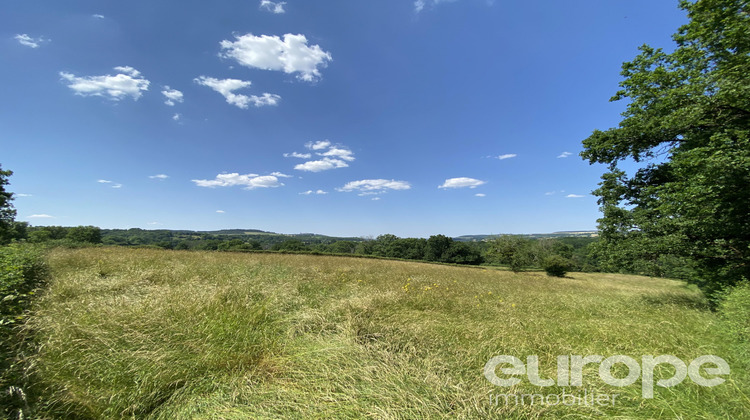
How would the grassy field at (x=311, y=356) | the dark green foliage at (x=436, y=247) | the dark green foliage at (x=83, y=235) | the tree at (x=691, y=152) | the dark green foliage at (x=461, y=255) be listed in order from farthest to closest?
the dark green foliage at (x=436, y=247)
the dark green foliage at (x=461, y=255)
the dark green foliage at (x=83, y=235)
the tree at (x=691, y=152)
the grassy field at (x=311, y=356)

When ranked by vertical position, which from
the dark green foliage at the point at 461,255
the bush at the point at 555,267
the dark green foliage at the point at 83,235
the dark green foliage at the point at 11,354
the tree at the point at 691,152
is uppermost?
the tree at the point at 691,152

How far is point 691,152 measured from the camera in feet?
21.3

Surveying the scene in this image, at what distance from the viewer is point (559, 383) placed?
9.07 ft

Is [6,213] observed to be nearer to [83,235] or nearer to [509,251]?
[83,235]

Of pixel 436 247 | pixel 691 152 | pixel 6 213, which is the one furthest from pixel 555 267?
pixel 6 213

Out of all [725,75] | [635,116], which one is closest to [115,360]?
[725,75]

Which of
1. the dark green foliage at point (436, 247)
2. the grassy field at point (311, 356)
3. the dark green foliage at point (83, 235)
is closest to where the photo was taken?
the grassy field at point (311, 356)

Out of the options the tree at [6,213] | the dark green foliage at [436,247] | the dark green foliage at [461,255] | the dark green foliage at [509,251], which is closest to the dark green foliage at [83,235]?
the tree at [6,213]

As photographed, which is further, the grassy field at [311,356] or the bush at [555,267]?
the bush at [555,267]

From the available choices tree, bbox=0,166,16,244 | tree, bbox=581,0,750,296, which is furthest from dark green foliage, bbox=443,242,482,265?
tree, bbox=0,166,16,244

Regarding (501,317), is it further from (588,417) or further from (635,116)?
(635,116)

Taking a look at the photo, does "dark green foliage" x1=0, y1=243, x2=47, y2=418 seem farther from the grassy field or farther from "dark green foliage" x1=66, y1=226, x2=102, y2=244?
"dark green foliage" x1=66, y1=226, x2=102, y2=244

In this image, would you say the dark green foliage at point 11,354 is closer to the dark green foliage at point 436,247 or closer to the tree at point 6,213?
the tree at point 6,213

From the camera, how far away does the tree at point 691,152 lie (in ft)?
20.1
